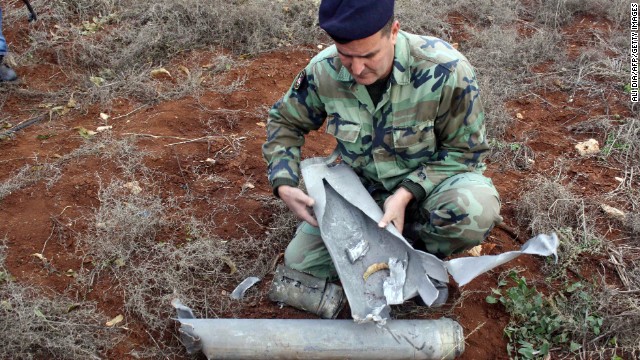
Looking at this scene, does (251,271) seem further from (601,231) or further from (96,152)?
(601,231)

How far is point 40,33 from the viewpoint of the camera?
4211mm

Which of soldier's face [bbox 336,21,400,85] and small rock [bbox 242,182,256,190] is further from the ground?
soldier's face [bbox 336,21,400,85]

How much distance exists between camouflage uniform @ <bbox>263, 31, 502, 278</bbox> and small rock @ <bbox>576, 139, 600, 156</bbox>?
142cm

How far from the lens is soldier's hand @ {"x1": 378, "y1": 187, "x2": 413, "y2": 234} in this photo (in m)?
2.07

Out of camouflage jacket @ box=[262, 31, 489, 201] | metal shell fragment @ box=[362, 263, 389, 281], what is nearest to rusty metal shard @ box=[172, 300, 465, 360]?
metal shell fragment @ box=[362, 263, 389, 281]

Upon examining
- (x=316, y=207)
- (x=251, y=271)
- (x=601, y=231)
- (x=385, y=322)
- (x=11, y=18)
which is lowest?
(x=601, y=231)

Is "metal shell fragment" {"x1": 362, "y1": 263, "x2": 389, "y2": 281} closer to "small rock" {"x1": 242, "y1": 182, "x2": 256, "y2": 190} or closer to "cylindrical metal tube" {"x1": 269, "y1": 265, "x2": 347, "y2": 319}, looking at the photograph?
"cylindrical metal tube" {"x1": 269, "y1": 265, "x2": 347, "y2": 319}

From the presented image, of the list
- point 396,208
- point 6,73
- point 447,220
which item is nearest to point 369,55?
point 396,208

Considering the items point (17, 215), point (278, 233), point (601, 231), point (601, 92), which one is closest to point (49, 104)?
point (17, 215)

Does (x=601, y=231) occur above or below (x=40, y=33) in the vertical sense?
below

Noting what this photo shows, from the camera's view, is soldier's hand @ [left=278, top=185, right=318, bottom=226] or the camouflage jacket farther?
soldier's hand @ [left=278, top=185, right=318, bottom=226]

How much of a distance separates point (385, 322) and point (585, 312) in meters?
0.93

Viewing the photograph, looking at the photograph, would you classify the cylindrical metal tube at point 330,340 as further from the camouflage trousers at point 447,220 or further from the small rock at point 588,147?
the small rock at point 588,147

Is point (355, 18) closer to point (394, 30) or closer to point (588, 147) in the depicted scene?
point (394, 30)
